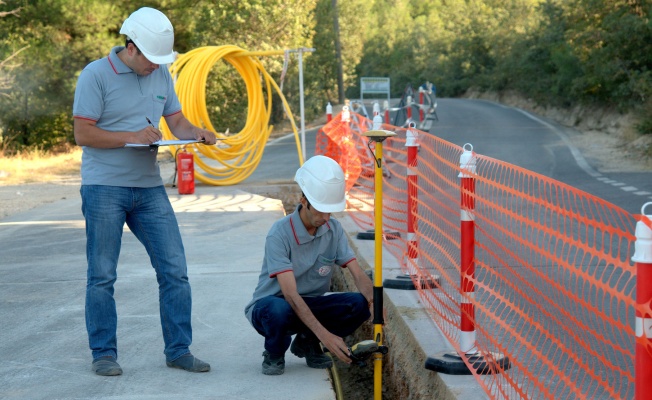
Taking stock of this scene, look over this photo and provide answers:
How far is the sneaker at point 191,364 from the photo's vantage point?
5.27 meters

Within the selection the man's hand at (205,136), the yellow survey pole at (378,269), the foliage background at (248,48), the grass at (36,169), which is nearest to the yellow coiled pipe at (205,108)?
the grass at (36,169)

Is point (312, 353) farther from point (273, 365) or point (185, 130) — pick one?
point (185, 130)

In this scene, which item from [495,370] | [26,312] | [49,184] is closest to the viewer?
[495,370]

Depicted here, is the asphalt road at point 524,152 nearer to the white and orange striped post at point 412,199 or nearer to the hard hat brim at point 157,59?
the white and orange striped post at point 412,199

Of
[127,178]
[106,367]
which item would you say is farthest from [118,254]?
[106,367]

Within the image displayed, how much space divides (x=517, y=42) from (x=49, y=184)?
114 ft

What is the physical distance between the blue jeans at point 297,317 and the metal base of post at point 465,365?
1.73 feet

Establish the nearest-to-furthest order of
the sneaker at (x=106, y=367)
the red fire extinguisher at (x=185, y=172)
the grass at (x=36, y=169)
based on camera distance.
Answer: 1. the sneaker at (x=106, y=367)
2. the red fire extinguisher at (x=185, y=172)
3. the grass at (x=36, y=169)

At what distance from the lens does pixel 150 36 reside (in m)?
4.93

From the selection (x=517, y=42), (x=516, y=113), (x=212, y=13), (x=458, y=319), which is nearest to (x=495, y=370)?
(x=458, y=319)

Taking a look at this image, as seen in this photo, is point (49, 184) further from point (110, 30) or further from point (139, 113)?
point (110, 30)

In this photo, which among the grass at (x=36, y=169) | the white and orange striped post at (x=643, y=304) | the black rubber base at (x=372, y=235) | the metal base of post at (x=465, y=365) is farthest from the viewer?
the grass at (x=36, y=169)

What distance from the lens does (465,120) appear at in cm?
3334

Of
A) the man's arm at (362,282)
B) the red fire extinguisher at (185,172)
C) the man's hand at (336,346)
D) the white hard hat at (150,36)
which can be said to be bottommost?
the red fire extinguisher at (185,172)
